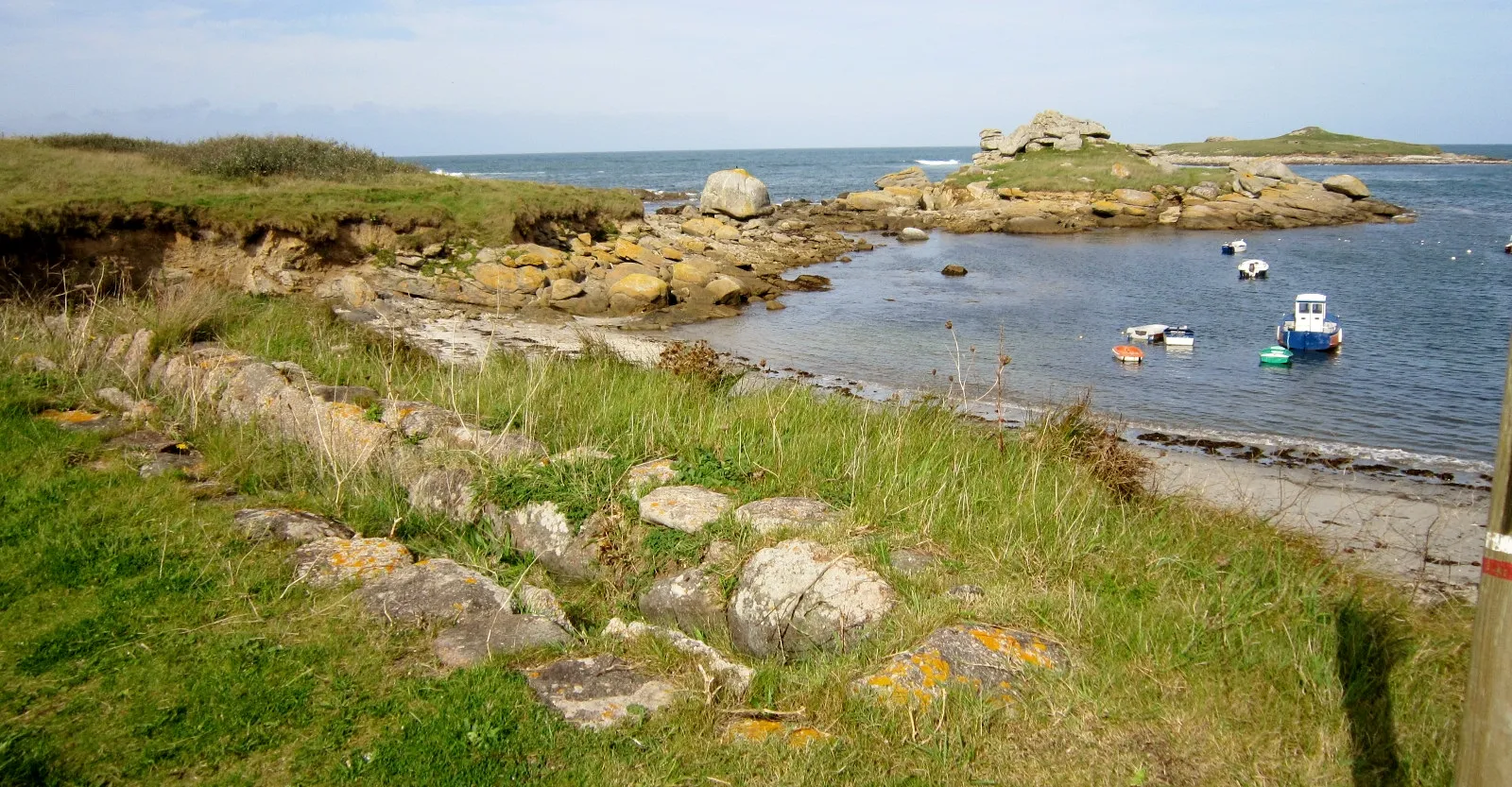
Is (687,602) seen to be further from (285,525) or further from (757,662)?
(285,525)

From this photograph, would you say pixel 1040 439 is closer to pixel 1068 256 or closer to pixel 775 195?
pixel 1068 256

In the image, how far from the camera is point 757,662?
213 inches

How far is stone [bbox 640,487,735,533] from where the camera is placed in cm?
650

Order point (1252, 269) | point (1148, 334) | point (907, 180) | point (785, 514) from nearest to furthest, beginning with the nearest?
point (785, 514)
point (1148, 334)
point (1252, 269)
point (907, 180)

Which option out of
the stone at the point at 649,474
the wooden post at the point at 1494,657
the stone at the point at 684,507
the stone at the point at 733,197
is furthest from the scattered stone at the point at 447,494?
the stone at the point at 733,197

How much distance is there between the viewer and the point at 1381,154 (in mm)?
150000

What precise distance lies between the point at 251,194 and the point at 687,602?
2273 cm

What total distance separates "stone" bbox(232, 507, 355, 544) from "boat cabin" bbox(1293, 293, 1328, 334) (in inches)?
909

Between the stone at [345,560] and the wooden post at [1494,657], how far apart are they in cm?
555

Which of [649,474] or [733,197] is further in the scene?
[733,197]

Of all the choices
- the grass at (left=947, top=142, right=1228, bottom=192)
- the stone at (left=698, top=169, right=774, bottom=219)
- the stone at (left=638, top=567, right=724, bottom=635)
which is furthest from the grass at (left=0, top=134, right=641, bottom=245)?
the grass at (left=947, top=142, right=1228, bottom=192)

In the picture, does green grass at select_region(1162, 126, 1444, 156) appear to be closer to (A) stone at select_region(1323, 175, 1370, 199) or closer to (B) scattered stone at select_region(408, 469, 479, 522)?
(A) stone at select_region(1323, 175, 1370, 199)

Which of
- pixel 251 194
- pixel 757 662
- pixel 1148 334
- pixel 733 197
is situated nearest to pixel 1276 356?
pixel 1148 334

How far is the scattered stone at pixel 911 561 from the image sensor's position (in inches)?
220
